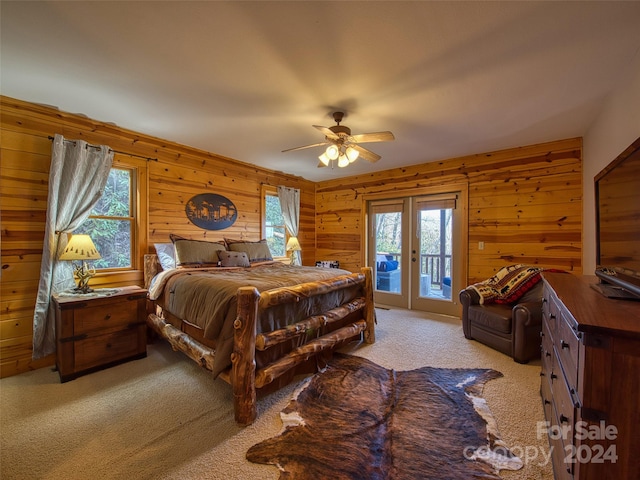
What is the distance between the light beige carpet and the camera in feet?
4.72

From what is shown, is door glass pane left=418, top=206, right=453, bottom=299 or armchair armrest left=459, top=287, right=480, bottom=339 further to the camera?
door glass pane left=418, top=206, right=453, bottom=299

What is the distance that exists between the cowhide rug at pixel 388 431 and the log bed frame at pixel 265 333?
264mm

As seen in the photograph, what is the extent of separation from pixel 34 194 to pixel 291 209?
337 cm

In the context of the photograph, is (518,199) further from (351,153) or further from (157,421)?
(157,421)

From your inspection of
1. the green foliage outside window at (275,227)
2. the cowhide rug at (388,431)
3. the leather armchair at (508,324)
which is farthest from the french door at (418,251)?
the cowhide rug at (388,431)

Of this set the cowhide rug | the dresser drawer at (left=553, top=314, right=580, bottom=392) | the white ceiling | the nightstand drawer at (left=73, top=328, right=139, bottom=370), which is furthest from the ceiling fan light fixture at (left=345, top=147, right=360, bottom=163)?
the nightstand drawer at (left=73, top=328, right=139, bottom=370)

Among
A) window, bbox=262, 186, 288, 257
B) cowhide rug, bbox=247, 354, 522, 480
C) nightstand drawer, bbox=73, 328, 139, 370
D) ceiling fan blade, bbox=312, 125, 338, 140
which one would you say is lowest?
cowhide rug, bbox=247, 354, 522, 480

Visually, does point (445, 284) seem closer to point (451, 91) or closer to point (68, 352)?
point (451, 91)

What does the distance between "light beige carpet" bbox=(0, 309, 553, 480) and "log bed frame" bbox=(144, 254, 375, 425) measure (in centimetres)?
24

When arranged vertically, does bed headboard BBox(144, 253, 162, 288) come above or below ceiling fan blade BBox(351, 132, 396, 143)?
below

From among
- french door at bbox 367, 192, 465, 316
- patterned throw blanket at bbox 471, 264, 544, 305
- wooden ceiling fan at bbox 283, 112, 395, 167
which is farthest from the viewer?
french door at bbox 367, 192, 465, 316

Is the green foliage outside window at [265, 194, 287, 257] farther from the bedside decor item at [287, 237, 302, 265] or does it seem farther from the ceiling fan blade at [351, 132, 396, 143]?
the ceiling fan blade at [351, 132, 396, 143]

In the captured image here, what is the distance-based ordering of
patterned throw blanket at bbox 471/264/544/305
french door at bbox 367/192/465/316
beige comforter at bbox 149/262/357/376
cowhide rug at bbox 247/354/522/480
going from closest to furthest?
1. cowhide rug at bbox 247/354/522/480
2. beige comforter at bbox 149/262/357/376
3. patterned throw blanket at bbox 471/264/544/305
4. french door at bbox 367/192/465/316

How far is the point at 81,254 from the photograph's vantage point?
8.00 ft
